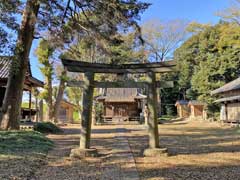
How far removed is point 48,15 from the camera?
13484 millimetres

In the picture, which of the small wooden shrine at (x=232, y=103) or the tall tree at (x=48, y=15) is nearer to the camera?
the tall tree at (x=48, y=15)

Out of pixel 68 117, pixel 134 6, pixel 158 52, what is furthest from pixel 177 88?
pixel 134 6

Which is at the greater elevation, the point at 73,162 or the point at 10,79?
the point at 10,79

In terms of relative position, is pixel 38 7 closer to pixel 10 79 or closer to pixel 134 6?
pixel 10 79

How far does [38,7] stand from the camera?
12555 millimetres

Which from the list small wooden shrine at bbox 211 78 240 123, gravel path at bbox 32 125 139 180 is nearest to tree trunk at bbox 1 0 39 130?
gravel path at bbox 32 125 139 180

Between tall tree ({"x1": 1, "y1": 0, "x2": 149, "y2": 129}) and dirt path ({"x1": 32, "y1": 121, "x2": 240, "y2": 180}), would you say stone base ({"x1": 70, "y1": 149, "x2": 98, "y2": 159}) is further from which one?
tall tree ({"x1": 1, "y1": 0, "x2": 149, "y2": 129})

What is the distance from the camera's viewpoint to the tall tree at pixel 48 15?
11.6 metres

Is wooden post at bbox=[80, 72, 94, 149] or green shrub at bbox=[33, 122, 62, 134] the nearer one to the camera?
wooden post at bbox=[80, 72, 94, 149]

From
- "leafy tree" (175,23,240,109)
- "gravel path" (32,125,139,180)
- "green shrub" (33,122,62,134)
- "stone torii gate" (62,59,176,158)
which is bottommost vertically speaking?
"gravel path" (32,125,139,180)

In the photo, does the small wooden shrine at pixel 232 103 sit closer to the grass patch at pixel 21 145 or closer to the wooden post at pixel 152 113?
the wooden post at pixel 152 113

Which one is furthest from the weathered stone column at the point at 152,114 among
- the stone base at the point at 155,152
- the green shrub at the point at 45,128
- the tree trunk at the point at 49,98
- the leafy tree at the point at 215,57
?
the tree trunk at the point at 49,98

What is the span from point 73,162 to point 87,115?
4.98ft

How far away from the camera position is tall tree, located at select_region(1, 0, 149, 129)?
457 inches
